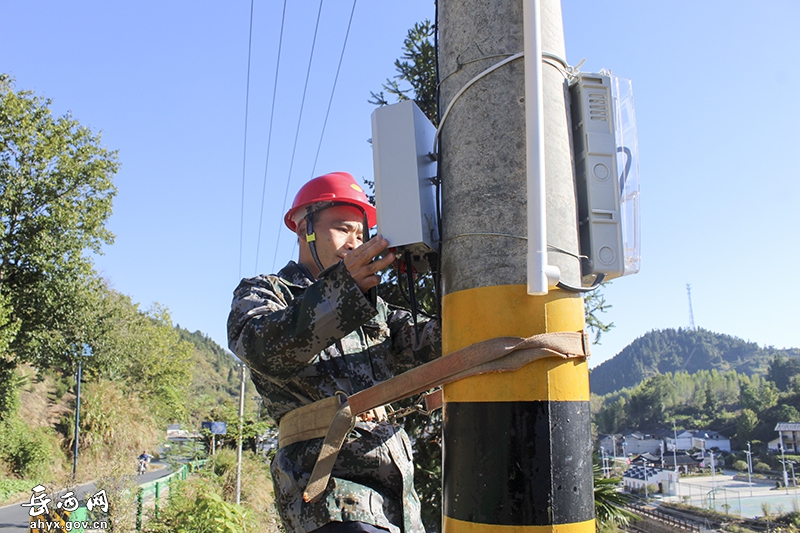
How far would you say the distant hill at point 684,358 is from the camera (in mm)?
167250

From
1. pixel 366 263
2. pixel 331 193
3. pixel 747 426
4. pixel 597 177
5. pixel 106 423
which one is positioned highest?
pixel 331 193

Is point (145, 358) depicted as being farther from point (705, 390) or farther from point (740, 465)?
point (705, 390)

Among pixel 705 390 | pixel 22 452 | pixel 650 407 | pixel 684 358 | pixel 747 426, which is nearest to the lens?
pixel 22 452

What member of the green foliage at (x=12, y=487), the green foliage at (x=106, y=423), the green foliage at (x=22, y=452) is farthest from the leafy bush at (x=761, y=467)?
the green foliage at (x=12, y=487)

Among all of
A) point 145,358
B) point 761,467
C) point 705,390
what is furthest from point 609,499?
point 705,390

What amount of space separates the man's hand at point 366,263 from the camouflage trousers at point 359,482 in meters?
0.73

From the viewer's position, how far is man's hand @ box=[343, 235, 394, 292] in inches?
83.7

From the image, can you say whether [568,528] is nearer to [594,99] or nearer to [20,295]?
[594,99]

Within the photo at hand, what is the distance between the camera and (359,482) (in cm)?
252

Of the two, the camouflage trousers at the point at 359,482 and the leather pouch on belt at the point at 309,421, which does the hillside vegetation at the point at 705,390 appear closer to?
the camouflage trousers at the point at 359,482

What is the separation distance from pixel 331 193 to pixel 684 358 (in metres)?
202

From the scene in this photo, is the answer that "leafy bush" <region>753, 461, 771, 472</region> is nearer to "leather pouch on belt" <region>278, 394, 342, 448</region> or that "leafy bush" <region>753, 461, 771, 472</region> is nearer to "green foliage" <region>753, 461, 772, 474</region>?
"green foliage" <region>753, 461, 772, 474</region>

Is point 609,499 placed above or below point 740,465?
above

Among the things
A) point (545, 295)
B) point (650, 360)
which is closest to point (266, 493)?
point (545, 295)
